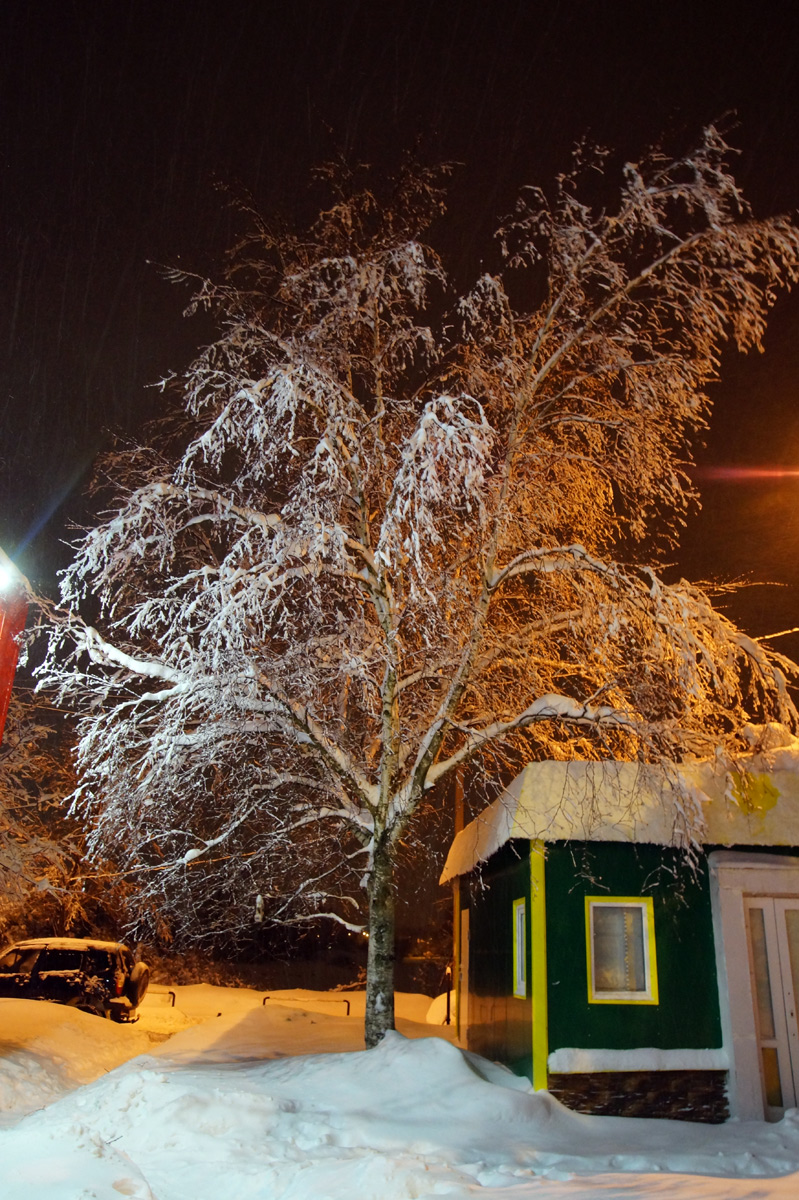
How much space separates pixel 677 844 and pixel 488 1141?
3569 mm

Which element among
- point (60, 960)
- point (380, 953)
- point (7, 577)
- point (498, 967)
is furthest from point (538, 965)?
point (60, 960)

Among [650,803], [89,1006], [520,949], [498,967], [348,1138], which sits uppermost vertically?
[650,803]

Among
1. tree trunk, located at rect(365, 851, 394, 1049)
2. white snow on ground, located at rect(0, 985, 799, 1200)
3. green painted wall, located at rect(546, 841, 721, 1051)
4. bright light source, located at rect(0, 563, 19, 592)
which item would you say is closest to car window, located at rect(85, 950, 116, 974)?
white snow on ground, located at rect(0, 985, 799, 1200)

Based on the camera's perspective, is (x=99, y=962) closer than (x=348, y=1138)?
No

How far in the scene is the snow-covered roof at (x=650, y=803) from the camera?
9.48 m

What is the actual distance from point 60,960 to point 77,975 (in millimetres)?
547

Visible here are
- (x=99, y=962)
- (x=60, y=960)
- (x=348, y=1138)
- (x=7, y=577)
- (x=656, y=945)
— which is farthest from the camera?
(x=99, y=962)

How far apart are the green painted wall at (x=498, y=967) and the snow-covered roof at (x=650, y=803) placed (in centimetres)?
57

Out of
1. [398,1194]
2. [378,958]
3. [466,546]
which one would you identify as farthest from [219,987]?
[398,1194]

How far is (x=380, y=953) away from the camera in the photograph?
9.80 meters

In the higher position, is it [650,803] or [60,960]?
[650,803]

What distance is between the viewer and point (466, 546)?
10602mm

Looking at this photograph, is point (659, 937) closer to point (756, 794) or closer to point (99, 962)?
point (756, 794)

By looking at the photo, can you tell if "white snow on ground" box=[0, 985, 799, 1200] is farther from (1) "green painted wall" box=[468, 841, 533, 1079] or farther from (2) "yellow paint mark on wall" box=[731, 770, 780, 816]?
(2) "yellow paint mark on wall" box=[731, 770, 780, 816]
